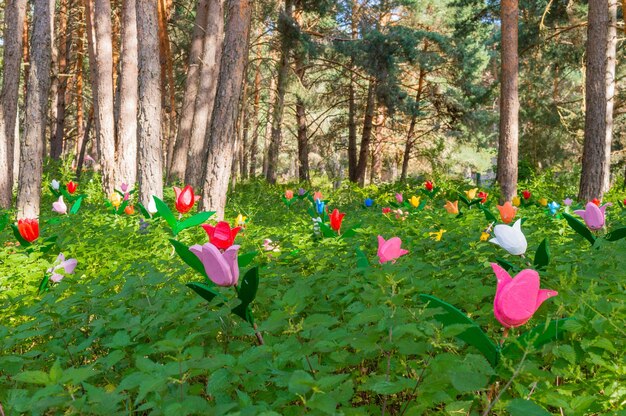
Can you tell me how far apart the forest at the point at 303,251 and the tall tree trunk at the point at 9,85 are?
0.04m

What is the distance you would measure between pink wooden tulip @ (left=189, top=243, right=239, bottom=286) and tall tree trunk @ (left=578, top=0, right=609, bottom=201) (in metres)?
8.11

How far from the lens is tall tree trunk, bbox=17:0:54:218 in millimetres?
7227

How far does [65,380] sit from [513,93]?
9.62m

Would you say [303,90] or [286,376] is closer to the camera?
[286,376]

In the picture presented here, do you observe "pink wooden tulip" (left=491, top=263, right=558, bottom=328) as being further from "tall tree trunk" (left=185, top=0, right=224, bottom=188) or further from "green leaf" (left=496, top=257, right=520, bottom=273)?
"tall tree trunk" (left=185, top=0, right=224, bottom=188)

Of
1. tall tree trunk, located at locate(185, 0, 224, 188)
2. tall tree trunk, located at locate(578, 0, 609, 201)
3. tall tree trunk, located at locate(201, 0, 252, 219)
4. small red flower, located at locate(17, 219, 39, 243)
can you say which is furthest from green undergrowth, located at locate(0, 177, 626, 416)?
tall tree trunk, located at locate(185, 0, 224, 188)

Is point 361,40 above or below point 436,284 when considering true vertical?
above

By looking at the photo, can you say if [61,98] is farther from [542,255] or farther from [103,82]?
[542,255]

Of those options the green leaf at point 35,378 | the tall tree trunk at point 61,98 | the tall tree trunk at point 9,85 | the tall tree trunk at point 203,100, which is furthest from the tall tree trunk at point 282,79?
the green leaf at point 35,378

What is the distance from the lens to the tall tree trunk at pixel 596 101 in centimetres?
838

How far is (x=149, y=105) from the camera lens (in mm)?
7402

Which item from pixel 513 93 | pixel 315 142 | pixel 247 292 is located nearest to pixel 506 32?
pixel 513 93

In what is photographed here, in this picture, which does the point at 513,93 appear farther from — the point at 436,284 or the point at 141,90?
the point at 436,284

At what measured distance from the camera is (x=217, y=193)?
700cm
